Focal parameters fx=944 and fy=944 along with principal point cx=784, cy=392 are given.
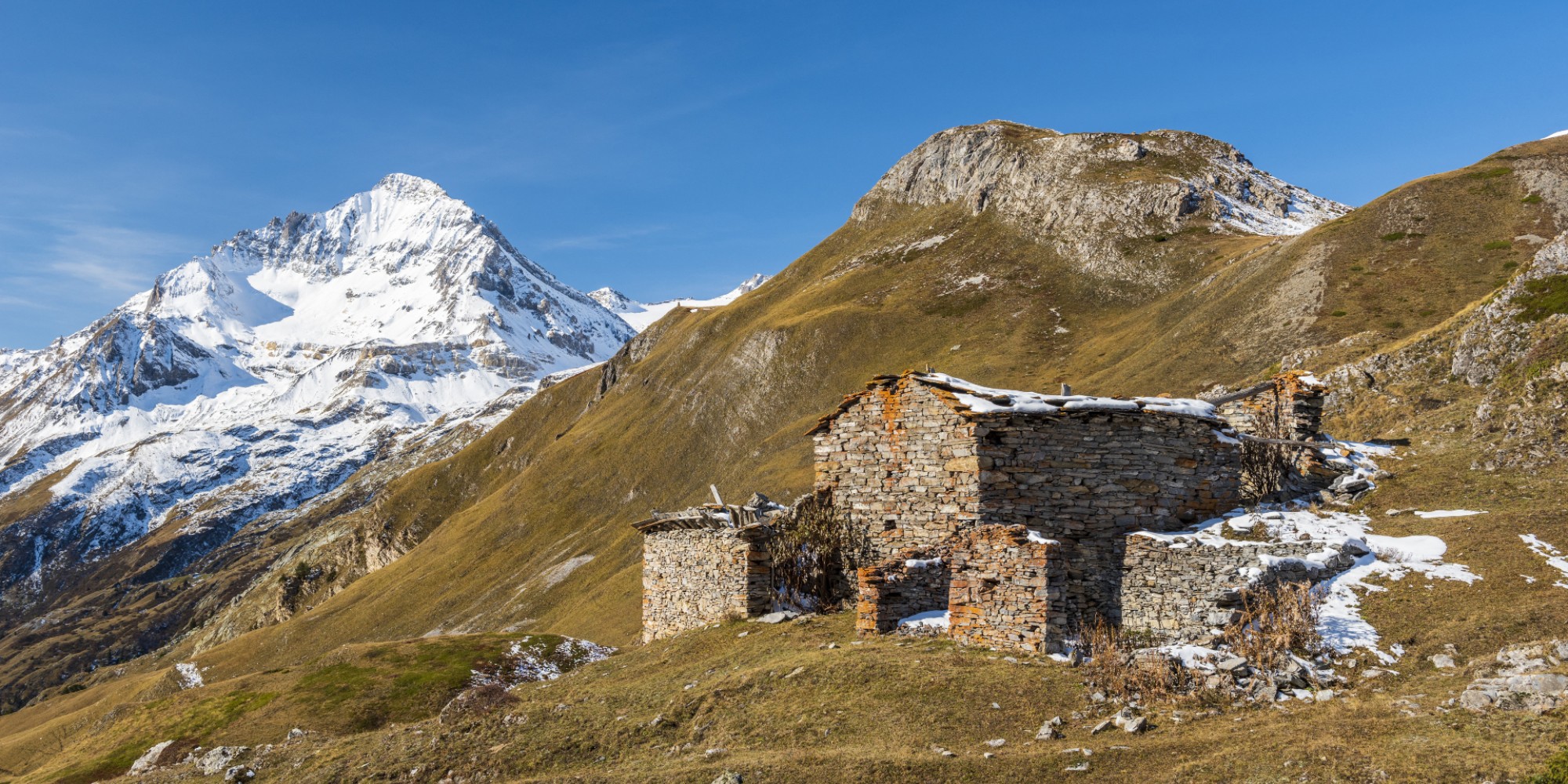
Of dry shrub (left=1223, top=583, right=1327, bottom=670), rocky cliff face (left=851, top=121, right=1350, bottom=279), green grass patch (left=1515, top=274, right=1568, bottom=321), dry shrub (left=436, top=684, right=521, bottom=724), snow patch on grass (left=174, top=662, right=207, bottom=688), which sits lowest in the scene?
snow patch on grass (left=174, top=662, right=207, bottom=688)

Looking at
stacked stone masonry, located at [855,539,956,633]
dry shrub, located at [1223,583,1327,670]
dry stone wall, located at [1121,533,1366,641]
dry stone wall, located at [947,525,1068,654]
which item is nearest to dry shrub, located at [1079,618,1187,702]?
dry shrub, located at [1223,583,1327,670]

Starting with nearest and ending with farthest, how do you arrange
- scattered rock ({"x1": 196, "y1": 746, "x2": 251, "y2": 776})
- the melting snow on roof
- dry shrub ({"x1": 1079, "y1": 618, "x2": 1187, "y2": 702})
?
dry shrub ({"x1": 1079, "y1": 618, "x2": 1187, "y2": 702})
scattered rock ({"x1": 196, "y1": 746, "x2": 251, "y2": 776})
the melting snow on roof

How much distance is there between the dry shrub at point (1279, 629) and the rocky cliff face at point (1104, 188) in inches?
4267

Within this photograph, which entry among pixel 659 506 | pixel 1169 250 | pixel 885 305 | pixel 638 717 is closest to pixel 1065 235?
pixel 1169 250

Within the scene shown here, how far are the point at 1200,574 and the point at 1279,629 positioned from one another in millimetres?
3531

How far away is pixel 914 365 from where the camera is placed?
363ft

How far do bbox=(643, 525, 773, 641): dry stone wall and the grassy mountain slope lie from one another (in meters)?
2.15

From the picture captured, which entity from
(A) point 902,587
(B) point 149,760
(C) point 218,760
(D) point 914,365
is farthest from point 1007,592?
(D) point 914,365

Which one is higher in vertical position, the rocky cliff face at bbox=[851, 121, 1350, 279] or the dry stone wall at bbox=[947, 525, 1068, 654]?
the rocky cliff face at bbox=[851, 121, 1350, 279]

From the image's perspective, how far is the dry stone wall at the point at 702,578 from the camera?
2631cm

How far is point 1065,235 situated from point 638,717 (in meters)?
129

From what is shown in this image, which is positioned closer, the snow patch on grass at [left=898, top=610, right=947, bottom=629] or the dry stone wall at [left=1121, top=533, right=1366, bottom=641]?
the dry stone wall at [left=1121, top=533, right=1366, bottom=641]

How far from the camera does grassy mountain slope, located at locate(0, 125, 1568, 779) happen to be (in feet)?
64.7

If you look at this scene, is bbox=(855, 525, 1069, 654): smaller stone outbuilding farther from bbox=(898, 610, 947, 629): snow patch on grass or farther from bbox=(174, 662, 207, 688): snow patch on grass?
bbox=(174, 662, 207, 688): snow patch on grass
